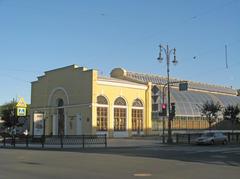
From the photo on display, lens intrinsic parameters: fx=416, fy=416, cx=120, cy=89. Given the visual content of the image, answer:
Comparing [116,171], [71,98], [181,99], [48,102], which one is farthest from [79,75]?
[116,171]

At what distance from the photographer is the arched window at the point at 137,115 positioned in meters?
69.2

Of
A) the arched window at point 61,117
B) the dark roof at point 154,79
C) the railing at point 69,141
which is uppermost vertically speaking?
the dark roof at point 154,79

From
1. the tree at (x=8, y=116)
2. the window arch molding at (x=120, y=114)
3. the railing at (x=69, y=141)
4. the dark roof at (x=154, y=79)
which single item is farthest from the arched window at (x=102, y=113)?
the railing at (x=69, y=141)

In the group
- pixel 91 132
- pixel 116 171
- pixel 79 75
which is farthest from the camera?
pixel 79 75

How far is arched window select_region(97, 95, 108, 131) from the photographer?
63.4 meters

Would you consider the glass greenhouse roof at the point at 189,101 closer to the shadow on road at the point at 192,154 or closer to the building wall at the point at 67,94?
the building wall at the point at 67,94

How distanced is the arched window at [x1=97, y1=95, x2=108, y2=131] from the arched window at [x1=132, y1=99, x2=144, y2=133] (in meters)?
6.42

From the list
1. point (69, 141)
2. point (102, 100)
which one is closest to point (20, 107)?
point (69, 141)

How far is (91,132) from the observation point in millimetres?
61938

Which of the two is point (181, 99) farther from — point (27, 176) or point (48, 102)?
point (27, 176)

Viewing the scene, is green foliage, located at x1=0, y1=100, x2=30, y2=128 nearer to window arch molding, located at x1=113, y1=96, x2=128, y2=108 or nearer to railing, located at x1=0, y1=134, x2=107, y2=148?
railing, located at x1=0, y1=134, x2=107, y2=148

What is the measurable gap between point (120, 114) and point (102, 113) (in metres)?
A: 3.98

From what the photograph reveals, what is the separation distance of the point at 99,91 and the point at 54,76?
11966mm

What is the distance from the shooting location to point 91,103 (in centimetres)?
6241
